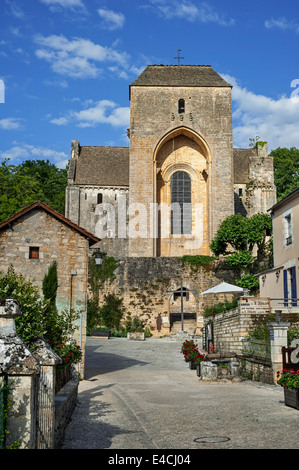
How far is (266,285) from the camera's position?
78.8 ft

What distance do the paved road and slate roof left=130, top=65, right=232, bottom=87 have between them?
26.8 metres

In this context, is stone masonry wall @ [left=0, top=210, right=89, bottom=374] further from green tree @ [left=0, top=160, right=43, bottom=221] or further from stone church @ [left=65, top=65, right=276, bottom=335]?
green tree @ [left=0, top=160, right=43, bottom=221]

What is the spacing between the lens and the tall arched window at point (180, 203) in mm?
39750

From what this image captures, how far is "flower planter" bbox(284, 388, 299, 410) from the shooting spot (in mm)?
9578

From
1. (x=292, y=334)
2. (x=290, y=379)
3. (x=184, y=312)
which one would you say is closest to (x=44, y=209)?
(x=292, y=334)

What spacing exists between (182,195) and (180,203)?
733 mm

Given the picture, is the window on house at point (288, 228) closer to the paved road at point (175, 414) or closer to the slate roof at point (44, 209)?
the paved road at point (175, 414)

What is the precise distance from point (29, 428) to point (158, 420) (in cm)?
469

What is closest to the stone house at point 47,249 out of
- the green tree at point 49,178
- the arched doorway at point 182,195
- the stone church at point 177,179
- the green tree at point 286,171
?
the stone church at point 177,179

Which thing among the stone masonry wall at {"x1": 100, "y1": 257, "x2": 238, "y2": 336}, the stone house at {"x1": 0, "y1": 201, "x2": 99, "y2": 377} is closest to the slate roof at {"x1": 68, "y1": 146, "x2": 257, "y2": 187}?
the stone masonry wall at {"x1": 100, "y1": 257, "x2": 238, "y2": 336}

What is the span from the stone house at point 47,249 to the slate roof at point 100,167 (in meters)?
30.2

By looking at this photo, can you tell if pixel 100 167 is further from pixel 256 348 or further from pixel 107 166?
pixel 256 348

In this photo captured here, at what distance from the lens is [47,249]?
53.3 ft
